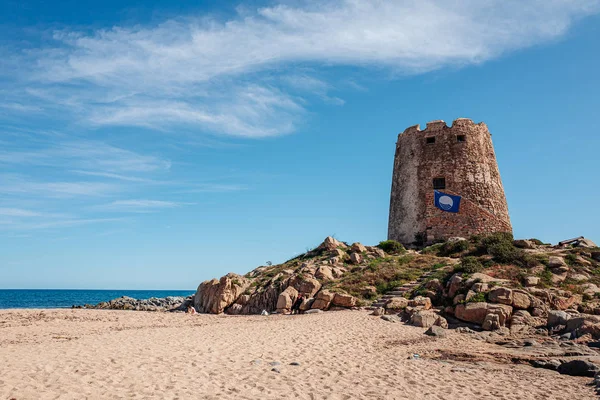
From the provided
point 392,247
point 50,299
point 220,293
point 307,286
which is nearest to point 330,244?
point 392,247

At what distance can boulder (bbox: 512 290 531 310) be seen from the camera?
16.4 meters

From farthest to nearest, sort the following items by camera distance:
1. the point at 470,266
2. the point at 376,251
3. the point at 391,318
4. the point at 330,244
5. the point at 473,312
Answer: the point at 330,244
the point at 376,251
the point at 470,266
the point at 391,318
the point at 473,312

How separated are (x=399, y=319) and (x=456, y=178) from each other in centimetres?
1753

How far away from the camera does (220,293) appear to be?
25938 millimetres

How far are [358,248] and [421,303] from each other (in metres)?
10.5

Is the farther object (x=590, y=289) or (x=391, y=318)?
(x=590, y=289)

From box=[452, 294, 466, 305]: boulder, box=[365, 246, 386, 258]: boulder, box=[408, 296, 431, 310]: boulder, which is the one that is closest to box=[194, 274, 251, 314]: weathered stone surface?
box=[365, 246, 386, 258]: boulder

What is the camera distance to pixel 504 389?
8852 mm

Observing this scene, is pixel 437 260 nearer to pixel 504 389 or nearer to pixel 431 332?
pixel 431 332

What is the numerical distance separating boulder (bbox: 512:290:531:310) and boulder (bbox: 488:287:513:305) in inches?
6.7

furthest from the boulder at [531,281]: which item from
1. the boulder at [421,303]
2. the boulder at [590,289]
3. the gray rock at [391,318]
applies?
the gray rock at [391,318]

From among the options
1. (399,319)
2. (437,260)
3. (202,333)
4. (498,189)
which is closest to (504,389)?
(399,319)

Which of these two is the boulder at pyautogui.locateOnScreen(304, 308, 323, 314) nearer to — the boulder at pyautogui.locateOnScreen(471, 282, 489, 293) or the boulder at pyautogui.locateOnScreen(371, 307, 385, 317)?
the boulder at pyautogui.locateOnScreen(371, 307, 385, 317)

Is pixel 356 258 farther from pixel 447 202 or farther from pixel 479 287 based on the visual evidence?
pixel 479 287
